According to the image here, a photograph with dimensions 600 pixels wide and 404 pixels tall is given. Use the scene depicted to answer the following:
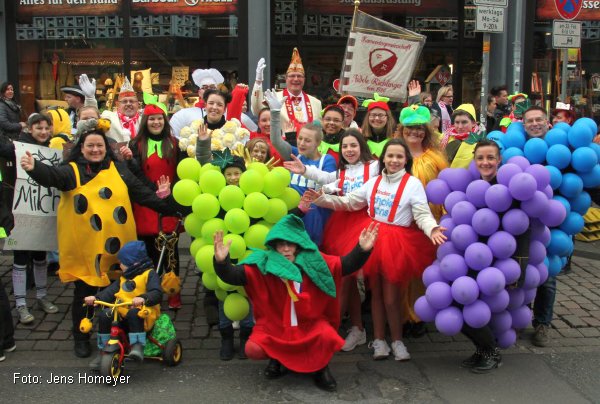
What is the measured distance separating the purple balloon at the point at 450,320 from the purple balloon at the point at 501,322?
1.02 ft

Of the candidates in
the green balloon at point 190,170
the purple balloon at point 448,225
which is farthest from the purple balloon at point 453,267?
the green balloon at point 190,170

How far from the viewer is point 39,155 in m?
5.64

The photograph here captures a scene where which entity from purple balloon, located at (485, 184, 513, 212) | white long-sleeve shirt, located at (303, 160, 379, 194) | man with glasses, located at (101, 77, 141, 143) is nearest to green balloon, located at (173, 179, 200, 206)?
white long-sleeve shirt, located at (303, 160, 379, 194)

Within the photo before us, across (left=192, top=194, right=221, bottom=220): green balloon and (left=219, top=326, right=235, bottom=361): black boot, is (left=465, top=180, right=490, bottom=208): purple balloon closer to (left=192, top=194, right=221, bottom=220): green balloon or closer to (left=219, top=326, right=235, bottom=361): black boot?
(left=192, top=194, right=221, bottom=220): green balloon

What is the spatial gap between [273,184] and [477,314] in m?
1.69

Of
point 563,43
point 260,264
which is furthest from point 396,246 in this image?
point 563,43

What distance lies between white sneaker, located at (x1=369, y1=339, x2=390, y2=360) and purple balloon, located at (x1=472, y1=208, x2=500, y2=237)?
1186 millimetres

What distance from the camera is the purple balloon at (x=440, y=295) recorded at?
15.0 feet

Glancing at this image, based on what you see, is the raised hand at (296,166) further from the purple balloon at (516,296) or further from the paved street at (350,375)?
the purple balloon at (516,296)

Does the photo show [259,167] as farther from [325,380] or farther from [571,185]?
[571,185]

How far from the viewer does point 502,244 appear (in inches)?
177

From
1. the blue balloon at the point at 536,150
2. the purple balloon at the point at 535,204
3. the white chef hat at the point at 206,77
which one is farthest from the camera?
the white chef hat at the point at 206,77

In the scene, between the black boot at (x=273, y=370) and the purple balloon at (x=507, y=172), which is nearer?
the purple balloon at (x=507, y=172)

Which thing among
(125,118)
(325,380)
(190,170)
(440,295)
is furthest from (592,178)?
(125,118)
